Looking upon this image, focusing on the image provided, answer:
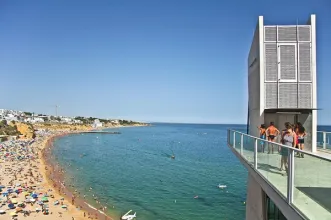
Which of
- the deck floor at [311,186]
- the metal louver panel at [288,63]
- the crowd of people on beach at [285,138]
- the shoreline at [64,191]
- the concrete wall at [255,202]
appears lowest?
the shoreline at [64,191]

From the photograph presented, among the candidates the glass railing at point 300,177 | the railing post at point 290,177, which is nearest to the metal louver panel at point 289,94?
the glass railing at point 300,177

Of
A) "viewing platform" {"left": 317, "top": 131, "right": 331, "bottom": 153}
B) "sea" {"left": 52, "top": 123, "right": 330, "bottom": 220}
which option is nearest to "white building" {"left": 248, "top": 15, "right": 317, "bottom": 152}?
"viewing platform" {"left": 317, "top": 131, "right": 331, "bottom": 153}

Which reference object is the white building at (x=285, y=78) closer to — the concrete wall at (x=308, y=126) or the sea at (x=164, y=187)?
the concrete wall at (x=308, y=126)

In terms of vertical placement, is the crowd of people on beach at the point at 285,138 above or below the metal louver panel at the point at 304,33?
below

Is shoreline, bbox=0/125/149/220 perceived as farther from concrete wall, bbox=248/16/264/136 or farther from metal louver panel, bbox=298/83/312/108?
metal louver panel, bbox=298/83/312/108

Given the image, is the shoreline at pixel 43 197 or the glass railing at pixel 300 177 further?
the shoreline at pixel 43 197

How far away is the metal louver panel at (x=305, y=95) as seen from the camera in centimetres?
976

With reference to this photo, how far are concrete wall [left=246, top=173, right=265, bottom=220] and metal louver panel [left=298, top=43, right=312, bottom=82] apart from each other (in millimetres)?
3824

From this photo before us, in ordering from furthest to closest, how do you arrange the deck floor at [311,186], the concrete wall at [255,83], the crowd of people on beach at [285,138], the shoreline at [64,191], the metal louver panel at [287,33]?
the shoreline at [64,191] → the concrete wall at [255,83] → the metal louver panel at [287,33] → the crowd of people on beach at [285,138] → the deck floor at [311,186]

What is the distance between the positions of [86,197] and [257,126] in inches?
845

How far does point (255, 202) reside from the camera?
9836mm

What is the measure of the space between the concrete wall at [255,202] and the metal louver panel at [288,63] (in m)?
3.62

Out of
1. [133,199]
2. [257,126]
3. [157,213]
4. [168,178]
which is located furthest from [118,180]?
[257,126]

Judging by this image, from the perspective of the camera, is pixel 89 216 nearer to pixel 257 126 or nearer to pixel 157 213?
pixel 157 213
